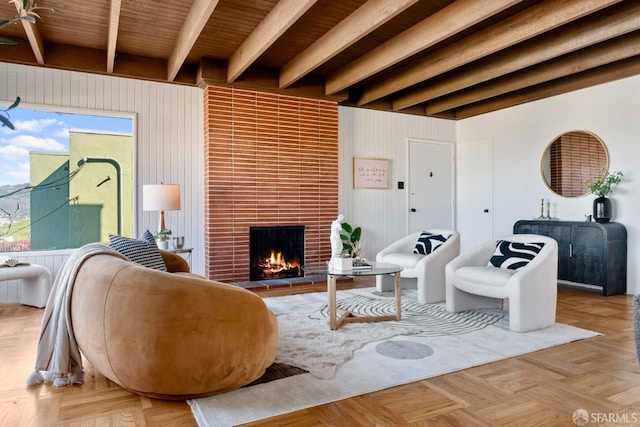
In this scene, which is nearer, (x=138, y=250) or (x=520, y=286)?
(x=138, y=250)

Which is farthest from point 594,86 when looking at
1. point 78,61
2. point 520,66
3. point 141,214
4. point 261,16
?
point 78,61

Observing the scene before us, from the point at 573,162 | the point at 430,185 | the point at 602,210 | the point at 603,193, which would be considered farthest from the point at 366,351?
the point at 430,185

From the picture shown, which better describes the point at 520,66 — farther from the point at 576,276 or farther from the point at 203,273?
the point at 203,273

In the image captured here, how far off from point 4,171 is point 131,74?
1.68 m

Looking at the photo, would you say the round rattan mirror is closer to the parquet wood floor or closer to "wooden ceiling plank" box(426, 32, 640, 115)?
"wooden ceiling plank" box(426, 32, 640, 115)

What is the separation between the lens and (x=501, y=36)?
12.5 ft

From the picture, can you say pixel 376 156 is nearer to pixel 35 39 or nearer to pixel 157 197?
pixel 157 197

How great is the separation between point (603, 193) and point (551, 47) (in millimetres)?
1880

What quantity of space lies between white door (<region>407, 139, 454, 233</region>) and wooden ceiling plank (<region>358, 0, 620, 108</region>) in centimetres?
173

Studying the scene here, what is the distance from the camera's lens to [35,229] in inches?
179

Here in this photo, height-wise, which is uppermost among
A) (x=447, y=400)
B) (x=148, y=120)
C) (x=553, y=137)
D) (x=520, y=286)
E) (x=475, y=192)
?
(x=148, y=120)

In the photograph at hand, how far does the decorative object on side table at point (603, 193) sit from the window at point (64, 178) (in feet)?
17.8

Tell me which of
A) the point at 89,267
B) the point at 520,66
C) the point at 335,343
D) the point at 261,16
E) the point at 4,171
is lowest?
the point at 335,343

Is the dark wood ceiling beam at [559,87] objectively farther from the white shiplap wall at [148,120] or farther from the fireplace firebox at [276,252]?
the white shiplap wall at [148,120]
